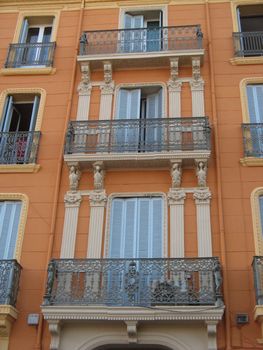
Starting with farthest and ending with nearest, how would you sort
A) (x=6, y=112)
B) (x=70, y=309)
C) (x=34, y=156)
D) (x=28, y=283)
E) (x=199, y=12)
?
(x=199, y=12) < (x=6, y=112) < (x=34, y=156) < (x=28, y=283) < (x=70, y=309)

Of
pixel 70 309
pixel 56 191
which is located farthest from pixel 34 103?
pixel 70 309

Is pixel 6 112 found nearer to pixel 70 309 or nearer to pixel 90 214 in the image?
pixel 90 214

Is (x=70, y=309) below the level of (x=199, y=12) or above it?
below

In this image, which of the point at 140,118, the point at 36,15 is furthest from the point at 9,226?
the point at 36,15

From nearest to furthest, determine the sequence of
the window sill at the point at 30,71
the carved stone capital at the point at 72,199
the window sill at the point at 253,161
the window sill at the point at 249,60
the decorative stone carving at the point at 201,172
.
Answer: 1. the decorative stone carving at the point at 201,172
2. the carved stone capital at the point at 72,199
3. the window sill at the point at 253,161
4. the window sill at the point at 249,60
5. the window sill at the point at 30,71

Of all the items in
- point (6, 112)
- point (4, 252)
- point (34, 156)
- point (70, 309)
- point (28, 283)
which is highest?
point (6, 112)

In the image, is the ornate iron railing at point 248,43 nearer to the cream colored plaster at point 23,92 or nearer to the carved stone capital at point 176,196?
the carved stone capital at point 176,196

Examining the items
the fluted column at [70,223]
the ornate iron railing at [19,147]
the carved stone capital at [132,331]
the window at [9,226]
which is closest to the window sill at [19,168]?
the ornate iron railing at [19,147]

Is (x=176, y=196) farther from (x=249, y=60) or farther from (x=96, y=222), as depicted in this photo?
(x=249, y=60)

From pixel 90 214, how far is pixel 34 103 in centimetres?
402

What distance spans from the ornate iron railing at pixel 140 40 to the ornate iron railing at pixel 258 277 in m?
6.59

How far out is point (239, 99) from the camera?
538 inches

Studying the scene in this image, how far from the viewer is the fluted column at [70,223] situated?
38.5 feet

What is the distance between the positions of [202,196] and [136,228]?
5.51 feet
